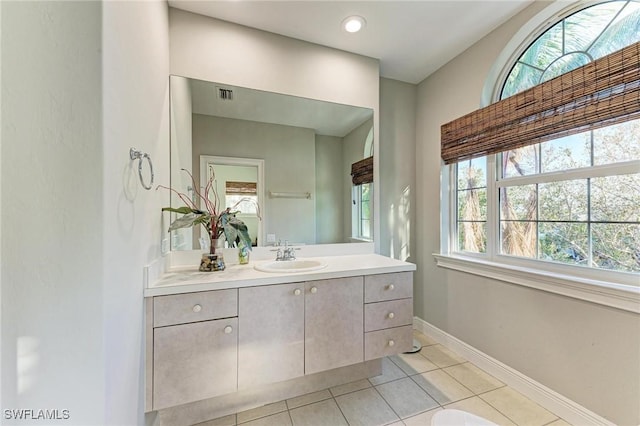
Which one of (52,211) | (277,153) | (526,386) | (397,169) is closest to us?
(52,211)

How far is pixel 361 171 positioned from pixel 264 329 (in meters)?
1.51

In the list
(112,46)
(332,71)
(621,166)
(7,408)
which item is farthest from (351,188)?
(7,408)

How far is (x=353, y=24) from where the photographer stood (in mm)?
1810

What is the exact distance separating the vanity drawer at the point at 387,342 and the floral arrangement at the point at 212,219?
0.99 meters

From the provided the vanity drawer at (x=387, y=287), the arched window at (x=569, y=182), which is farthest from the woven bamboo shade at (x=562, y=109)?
the vanity drawer at (x=387, y=287)

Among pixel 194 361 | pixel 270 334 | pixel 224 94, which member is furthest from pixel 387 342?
pixel 224 94

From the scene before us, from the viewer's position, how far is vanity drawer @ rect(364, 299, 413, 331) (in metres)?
1.60

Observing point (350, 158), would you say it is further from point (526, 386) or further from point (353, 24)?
point (526, 386)

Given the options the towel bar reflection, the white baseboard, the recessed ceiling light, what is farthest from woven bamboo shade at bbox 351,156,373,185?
the white baseboard

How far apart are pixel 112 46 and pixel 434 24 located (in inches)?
79.5

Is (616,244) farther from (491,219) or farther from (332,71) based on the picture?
(332,71)

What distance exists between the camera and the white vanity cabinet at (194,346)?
1.21 meters

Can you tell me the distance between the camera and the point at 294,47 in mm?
1974

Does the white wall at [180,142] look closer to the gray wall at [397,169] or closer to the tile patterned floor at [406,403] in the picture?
the tile patterned floor at [406,403]
